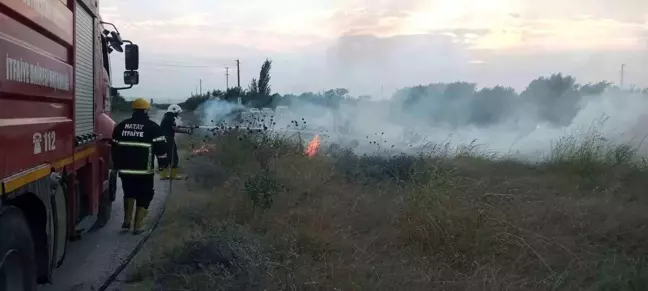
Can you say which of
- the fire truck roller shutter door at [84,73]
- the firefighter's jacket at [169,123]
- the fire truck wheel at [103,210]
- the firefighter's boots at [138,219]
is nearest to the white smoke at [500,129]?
the firefighter's jacket at [169,123]

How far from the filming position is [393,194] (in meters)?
8.32

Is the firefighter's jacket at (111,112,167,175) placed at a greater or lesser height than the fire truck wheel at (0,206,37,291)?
greater

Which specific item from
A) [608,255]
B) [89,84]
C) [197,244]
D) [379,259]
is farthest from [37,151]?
[608,255]

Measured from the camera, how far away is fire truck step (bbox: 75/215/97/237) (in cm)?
609

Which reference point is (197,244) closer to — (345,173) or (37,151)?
(37,151)

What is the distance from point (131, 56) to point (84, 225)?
9.90ft

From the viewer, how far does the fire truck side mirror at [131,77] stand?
28.9 ft

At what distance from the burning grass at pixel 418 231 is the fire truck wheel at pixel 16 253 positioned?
1.47m

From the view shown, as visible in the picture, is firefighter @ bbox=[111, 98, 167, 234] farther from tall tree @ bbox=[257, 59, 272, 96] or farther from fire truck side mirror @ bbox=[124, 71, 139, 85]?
tall tree @ bbox=[257, 59, 272, 96]

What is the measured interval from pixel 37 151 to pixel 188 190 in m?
7.39

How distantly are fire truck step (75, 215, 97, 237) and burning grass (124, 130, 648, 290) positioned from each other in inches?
26.0

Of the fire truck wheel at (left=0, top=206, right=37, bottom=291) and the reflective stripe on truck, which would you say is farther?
the fire truck wheel at (left=0, top=206, right=37, bottom=291)

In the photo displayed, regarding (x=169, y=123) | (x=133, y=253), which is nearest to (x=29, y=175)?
(x=133, y=253)

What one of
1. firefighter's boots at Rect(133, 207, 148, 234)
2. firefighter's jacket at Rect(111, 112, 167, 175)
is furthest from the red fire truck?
firefighter's boots at Rect(133, 207, 148, 234)
